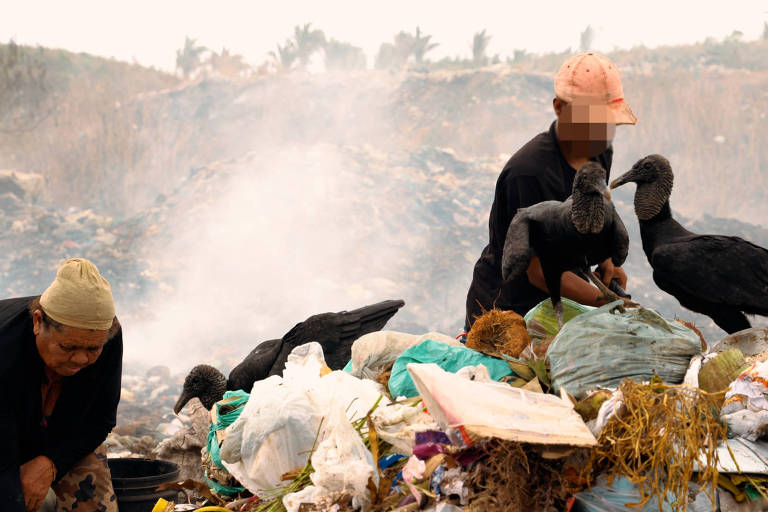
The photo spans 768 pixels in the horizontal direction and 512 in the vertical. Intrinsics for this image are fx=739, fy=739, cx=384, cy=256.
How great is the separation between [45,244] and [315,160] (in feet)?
23.6

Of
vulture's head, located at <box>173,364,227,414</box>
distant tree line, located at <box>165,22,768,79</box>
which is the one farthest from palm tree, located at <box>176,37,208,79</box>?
vulture's head, located at <box>173,364,227,414</box>

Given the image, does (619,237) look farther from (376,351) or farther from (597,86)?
(376,351)

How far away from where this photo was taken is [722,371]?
2.19 meters

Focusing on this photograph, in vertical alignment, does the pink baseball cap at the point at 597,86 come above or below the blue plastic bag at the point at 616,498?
above

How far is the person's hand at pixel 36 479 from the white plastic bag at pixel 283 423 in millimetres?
792

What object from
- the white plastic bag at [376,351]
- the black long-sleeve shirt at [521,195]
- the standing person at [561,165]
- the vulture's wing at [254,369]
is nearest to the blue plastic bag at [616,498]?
the standing person at [561,165]

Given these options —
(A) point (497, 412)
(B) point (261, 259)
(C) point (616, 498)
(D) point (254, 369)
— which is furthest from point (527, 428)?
(B) point (261, 259)

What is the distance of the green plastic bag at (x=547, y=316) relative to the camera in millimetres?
2957

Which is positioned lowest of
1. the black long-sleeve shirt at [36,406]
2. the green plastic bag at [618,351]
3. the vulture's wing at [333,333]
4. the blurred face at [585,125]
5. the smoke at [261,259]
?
the smoke at [261,259]

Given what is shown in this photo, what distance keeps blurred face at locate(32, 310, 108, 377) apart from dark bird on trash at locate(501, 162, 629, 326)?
5.15 ft

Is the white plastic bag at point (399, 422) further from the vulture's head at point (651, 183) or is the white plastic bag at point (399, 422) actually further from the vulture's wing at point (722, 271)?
the vulture's head at point (651, 183)

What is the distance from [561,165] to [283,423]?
64.2 inches

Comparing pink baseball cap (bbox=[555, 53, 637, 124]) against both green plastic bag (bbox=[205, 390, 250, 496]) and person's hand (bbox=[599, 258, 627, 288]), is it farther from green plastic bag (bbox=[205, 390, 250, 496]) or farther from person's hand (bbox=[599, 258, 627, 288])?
green plastic bag (bbox=[205, 390, 250, 496])

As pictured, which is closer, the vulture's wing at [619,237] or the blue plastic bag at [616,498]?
the blue plastic bag at [616,498]
